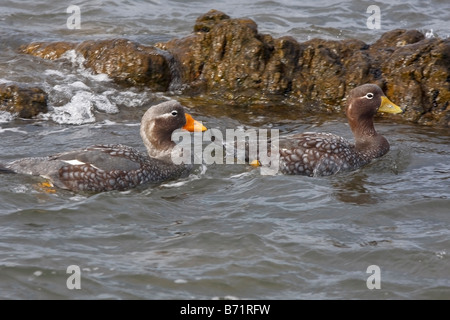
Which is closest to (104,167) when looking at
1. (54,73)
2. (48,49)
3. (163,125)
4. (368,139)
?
(163,125)

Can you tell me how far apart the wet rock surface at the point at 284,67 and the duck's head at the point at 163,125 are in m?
2.89

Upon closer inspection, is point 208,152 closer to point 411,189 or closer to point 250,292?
point 411,189

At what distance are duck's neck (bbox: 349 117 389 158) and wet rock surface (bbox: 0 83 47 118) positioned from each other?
4.92m

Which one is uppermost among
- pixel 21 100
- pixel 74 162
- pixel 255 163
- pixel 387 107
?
pixel 387 107

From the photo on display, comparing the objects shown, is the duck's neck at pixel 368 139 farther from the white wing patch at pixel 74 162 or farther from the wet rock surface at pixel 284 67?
the white wing patch at pixel 74 162

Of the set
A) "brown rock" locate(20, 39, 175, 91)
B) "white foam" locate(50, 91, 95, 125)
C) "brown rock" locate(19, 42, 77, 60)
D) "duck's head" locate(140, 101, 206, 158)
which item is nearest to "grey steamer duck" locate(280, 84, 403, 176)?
"duck's head" locate(140, 101, 206, 158)

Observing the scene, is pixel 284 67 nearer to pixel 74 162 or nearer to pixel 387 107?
pixel 387 107

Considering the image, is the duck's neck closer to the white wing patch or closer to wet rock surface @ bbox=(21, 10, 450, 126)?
wet rock surface @ bbox=(21, 10, 450, 126)

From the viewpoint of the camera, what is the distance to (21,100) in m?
12.1

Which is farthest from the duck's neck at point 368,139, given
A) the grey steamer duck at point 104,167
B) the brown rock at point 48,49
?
the brown rock at point 48,49

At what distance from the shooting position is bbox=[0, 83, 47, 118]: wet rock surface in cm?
1203

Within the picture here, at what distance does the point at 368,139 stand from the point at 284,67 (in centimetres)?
299
